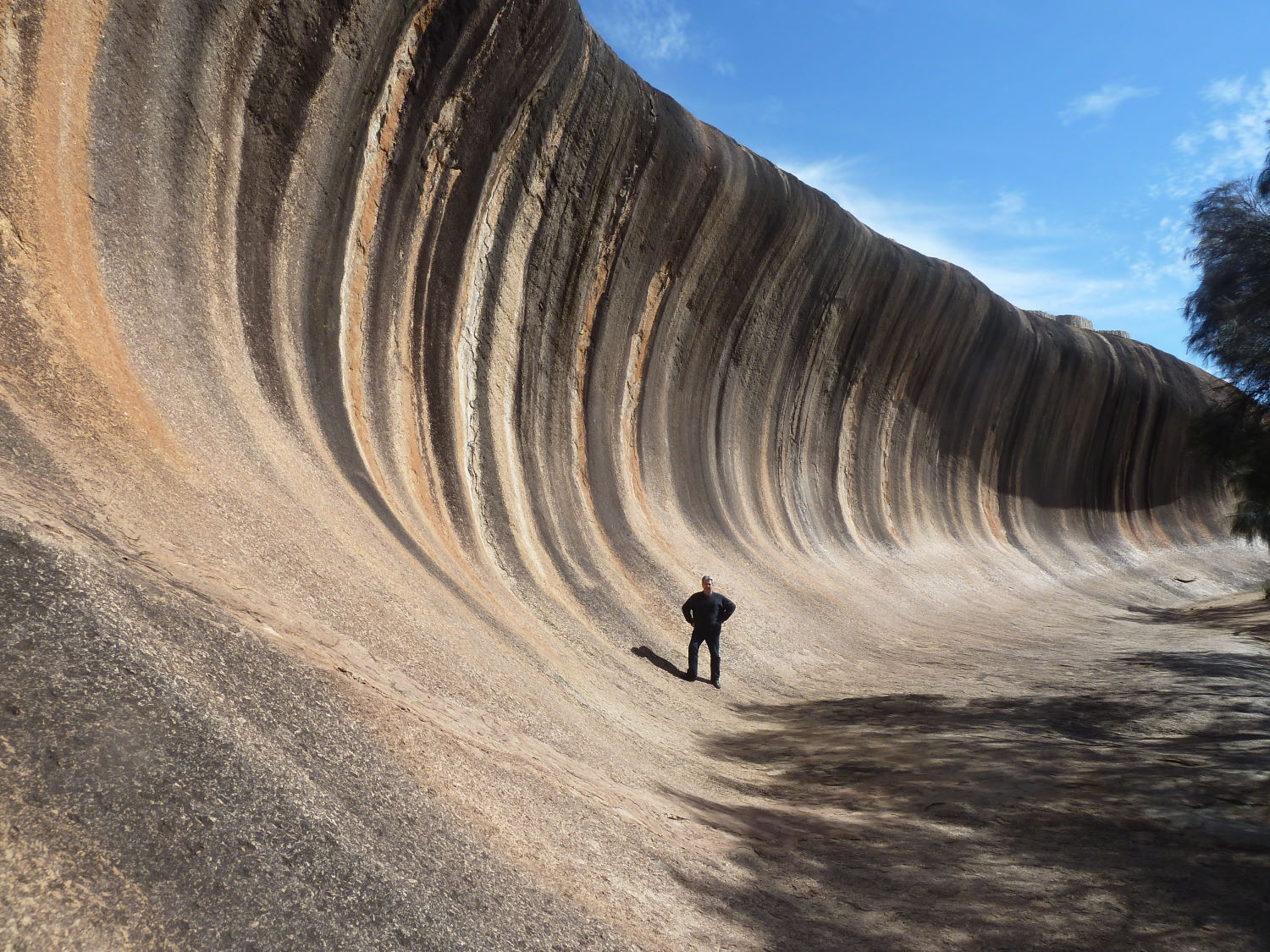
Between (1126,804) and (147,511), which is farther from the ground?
(147,511)

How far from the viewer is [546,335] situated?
33.4 feet

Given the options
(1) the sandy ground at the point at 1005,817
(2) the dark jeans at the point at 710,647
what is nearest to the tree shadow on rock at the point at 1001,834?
(1) the sandy ground at the point at 1005,817

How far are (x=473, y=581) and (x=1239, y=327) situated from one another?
727 cm

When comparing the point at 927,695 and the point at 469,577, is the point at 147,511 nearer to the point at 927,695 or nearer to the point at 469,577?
the point at 469,577

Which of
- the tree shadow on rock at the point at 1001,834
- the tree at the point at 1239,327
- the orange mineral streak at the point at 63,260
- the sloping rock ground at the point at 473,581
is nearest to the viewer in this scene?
the sloping rock ground at the point at 473,581

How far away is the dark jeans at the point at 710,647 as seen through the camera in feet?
27.9

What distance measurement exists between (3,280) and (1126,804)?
6564mm

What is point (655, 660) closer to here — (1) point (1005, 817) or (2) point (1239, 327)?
(1) point (1005, 817)

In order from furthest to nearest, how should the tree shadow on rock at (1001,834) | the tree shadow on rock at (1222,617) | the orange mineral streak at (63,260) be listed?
the tree shadow on rock at (1222,617) → the orange mineral streak at (63,260) → the tree shadow on rock at (1001,834)

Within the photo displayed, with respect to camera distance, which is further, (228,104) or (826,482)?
(826,482)

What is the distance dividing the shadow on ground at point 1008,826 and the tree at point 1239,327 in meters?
2.52

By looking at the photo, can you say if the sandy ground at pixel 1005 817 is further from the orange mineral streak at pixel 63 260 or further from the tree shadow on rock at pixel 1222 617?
the tree shadow on rock at pixel 1222 617

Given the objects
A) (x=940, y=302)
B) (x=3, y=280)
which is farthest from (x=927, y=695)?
(x=940, y=302)

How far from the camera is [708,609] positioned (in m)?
8.54
